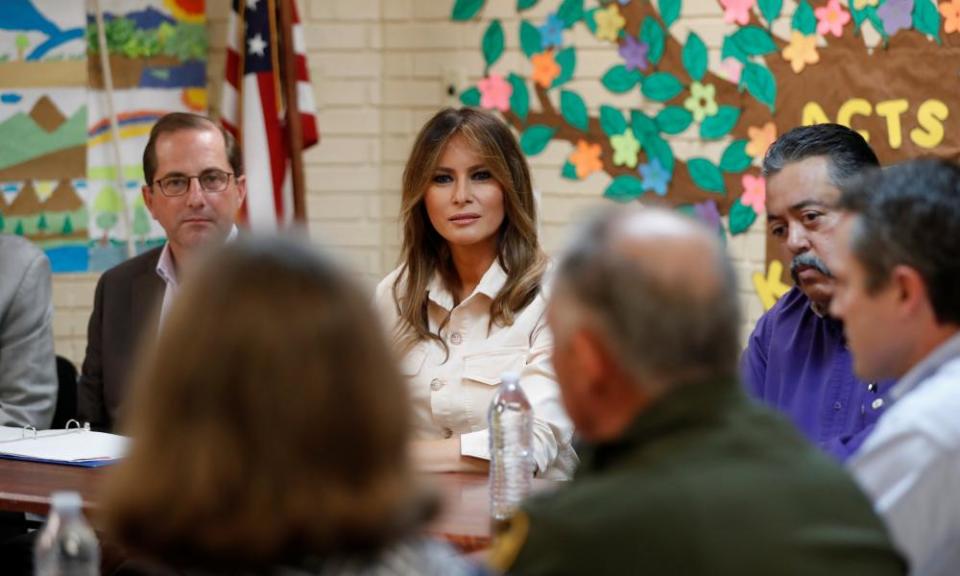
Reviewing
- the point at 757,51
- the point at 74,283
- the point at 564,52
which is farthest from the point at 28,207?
the point at 757,51

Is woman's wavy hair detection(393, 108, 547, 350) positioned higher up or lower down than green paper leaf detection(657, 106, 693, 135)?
lower down

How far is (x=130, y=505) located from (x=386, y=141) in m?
3.25

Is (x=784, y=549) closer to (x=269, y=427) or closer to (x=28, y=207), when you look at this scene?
(x=269, y=427)

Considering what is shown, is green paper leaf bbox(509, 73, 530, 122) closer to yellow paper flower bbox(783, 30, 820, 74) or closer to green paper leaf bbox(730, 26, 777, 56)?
green paper leaf bbox(730, 26, 777, 56)

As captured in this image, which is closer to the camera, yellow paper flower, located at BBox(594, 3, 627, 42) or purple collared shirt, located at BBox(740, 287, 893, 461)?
purple collared shirt, located at BBox(740, 287, 893, 461)

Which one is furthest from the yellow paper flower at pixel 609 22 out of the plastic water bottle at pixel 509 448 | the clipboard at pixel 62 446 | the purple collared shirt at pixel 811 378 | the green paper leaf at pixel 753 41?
the clipboard at pixel 62 446

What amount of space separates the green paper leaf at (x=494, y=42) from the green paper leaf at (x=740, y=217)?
0.91m

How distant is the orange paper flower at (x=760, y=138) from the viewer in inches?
150

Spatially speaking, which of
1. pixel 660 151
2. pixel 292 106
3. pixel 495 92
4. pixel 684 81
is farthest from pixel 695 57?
pixel 292 106

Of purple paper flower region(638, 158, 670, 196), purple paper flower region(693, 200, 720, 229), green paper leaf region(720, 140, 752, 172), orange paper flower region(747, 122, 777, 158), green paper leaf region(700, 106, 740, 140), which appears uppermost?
green paper leaf region(700, 106, 740, 140)

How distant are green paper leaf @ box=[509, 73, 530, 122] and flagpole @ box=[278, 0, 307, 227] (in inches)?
26.6

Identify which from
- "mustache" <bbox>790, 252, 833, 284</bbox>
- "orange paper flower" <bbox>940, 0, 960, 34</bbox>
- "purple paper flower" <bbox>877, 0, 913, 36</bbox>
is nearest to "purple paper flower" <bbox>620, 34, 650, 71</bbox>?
"purple paper flower" <bbox>877, 0, 913, 36</bbox>

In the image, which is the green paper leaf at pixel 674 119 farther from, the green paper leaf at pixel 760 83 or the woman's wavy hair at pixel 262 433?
the woman's wavy hair at pixel 262 433

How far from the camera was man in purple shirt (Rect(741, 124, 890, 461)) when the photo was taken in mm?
2535
